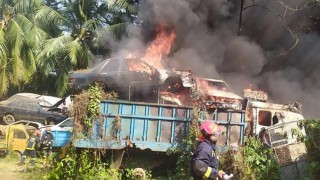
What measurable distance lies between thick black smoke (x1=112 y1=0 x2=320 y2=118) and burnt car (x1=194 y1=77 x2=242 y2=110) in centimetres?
276

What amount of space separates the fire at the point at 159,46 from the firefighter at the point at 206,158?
912cm

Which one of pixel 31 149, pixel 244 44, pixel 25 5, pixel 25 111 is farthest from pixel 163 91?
pixel 25 5

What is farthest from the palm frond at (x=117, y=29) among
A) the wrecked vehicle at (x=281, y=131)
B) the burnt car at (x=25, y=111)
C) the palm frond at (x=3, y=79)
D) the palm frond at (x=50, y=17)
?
the wrecked vehicle at (x=281, y=131)

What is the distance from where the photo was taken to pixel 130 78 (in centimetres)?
1182

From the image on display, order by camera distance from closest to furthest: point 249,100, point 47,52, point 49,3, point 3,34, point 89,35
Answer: point 249,100 < point 3,34 < point 47,52 < point 89,35 < point 49,3

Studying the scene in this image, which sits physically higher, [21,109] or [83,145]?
[21,109]

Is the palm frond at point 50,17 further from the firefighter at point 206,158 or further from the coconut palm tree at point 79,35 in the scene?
the firefighter at point 206,158

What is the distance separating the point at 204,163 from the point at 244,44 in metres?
13.8

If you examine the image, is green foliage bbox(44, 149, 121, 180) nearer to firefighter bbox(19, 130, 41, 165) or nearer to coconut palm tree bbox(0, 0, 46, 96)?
firefighter bbox(19, 130, 41, 165)

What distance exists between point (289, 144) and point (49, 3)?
71.9ft

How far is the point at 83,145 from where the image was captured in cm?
820

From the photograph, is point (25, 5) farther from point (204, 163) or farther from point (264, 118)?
point (204, 163)

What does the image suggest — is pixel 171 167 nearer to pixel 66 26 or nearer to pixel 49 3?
pixel 66 26

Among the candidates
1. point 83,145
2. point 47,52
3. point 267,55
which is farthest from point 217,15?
point 83,145
